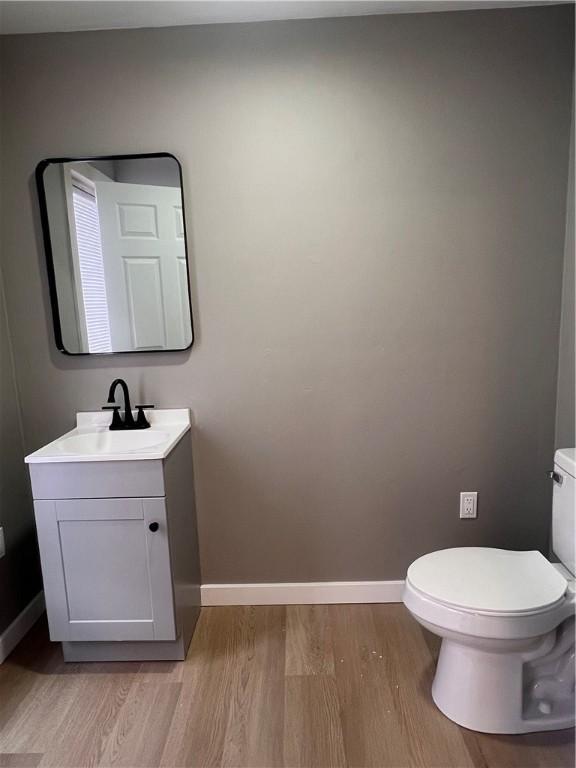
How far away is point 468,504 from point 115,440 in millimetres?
1483

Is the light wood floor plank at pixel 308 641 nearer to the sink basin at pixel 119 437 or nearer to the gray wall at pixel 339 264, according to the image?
the gray wall at pixel 339 264

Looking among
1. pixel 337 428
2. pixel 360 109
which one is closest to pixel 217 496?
pixel 337 428

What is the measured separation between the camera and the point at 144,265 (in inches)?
77.2

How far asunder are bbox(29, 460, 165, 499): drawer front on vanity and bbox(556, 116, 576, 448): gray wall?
60.5 inches

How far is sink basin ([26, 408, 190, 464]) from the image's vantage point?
69.6 inches

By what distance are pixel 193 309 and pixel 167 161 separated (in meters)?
0.56

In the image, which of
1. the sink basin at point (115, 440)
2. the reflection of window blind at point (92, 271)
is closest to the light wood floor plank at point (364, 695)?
the sink basin at point (115, 440)

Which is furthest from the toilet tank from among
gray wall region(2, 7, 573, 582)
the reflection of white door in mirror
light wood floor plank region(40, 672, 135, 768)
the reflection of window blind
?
the reflection of window blind

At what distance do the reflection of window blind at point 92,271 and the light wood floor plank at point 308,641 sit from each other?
1.36m

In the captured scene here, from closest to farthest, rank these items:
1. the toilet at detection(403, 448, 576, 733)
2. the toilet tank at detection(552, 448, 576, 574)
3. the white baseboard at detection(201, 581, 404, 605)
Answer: the toilet at detection(403, 448, 576, 733) < the toilet tank at detection(552, 448, 576, 574) < the white baseboard at detection(201, 581, 404, 605)

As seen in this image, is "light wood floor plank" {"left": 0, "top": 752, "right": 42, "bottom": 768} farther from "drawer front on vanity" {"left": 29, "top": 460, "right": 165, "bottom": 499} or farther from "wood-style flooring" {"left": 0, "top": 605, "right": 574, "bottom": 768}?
"drawer front on vanity" {"left": 29, "top": 460, "right": 165, "bottom": 499}

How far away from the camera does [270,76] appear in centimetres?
182

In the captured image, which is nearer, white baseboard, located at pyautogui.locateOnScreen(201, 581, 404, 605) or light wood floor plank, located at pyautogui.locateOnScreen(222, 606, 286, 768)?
light wood floor plank, located at pyautogui.locateOnScreen(222, 606, 286, 768)

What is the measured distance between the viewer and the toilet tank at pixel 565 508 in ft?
5.14
